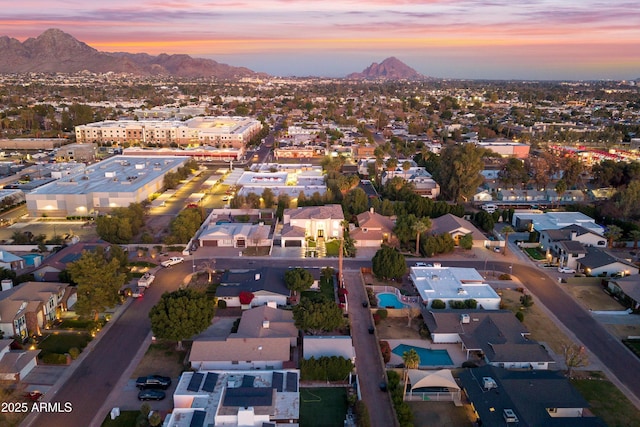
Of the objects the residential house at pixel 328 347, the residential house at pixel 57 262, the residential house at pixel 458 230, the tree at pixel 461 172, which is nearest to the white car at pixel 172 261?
the residential house at pixel 57 262

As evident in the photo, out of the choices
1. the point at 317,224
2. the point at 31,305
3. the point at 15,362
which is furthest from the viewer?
the point at 317,224

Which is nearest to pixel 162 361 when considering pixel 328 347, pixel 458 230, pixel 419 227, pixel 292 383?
pixel 292 383

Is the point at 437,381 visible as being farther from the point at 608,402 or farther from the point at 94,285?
the point at 94,285

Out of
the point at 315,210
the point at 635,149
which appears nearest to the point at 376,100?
the point at 635,149

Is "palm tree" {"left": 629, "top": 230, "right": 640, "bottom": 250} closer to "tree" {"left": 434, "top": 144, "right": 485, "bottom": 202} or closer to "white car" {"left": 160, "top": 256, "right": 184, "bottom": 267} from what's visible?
"tree" {"left": 434, "top": 144, "right": 485, "bottom": 202}

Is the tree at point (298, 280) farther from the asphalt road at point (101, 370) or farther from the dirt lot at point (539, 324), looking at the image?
the dirt lot at point (539, 324)

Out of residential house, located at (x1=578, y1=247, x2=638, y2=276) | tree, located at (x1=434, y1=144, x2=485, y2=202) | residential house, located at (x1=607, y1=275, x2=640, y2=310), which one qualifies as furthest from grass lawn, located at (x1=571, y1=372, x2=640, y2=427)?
tree, located at (x1=434, y1=144, x2=485, y2=202)
